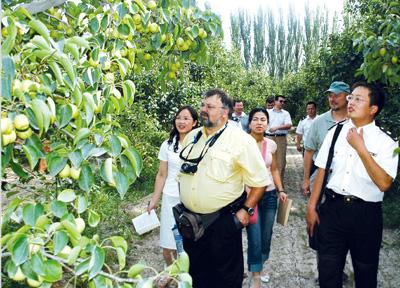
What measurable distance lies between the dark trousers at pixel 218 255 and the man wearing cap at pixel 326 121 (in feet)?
4.38

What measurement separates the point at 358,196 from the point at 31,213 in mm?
2490

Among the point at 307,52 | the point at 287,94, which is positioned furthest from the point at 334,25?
the point at 287,94

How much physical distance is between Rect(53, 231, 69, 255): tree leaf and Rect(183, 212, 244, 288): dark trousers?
2129 millimetres

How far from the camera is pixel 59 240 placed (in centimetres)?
138

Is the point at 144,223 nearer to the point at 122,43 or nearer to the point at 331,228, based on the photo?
the point at 331,228

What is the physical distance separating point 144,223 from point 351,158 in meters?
1.96

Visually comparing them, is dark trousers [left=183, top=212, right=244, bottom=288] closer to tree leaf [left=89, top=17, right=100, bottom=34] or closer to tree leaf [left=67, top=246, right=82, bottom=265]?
tree leaf [left=89, top=17, right=100, bottom=34]

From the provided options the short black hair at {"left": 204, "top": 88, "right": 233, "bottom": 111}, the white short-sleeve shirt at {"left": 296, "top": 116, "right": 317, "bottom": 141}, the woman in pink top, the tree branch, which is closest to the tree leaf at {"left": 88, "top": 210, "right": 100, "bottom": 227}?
the tree branch

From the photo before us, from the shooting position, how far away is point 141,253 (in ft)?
19.0

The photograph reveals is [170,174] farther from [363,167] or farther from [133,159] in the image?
[133,159]

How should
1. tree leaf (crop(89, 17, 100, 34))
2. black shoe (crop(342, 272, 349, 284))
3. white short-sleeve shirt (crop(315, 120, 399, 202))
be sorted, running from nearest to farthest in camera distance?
1. tree leaf (crop(89, 17, 100, 34))
2. white short-sleeve shirt (crop(315, 120, 399, 202))
3. black shoe (crop(342, 272, 349, 284))

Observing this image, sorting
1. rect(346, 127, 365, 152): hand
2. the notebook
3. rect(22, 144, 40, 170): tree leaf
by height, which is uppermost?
rect(22, 144, 40, 170): tree leaf

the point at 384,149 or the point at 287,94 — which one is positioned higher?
the point at 384,149

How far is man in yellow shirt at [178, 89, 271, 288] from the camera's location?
3.39m
